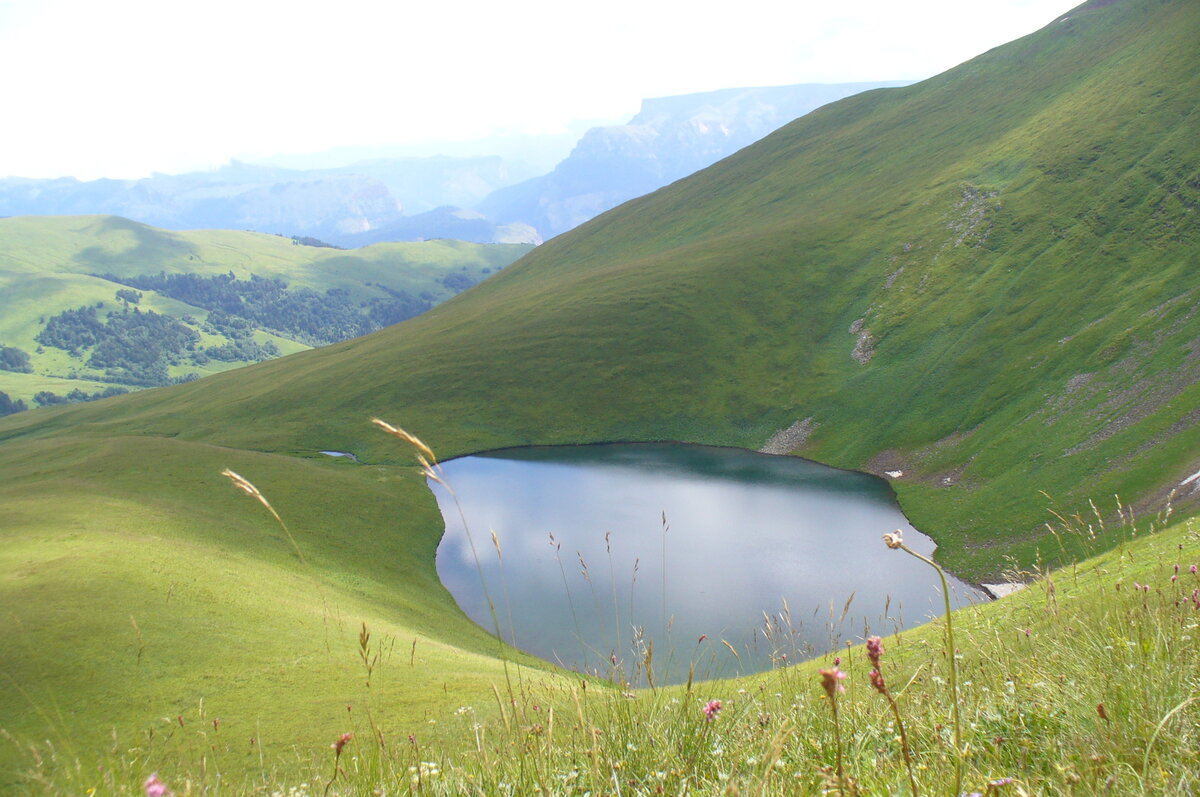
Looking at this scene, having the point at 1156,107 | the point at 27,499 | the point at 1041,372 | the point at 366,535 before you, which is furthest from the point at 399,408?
the point at 1156,107

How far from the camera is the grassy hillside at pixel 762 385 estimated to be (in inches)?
1252

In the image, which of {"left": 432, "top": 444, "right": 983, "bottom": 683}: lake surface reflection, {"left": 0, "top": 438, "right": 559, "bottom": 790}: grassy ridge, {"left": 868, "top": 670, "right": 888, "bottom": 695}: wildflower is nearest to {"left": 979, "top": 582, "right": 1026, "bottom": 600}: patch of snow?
{"left": 432, "top": 444, "right": 983, "bottom": 683}: lake surface reflection

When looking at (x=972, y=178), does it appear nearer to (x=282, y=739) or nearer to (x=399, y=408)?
(x=399, y=408)

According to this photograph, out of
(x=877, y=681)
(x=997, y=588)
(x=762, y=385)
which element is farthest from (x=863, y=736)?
(x=762, y=385)

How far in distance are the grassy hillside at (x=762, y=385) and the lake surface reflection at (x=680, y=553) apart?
14.7 feet

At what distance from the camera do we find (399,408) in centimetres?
10706

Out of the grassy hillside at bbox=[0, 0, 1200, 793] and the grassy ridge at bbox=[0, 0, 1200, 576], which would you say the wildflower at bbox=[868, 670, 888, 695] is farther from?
the grassy ridge at bbox=[0, 0, 1200, 576]

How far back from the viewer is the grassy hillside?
104ft

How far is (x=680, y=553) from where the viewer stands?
54.7 metres

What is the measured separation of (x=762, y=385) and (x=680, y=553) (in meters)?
48.6

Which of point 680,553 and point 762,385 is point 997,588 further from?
point 762,385

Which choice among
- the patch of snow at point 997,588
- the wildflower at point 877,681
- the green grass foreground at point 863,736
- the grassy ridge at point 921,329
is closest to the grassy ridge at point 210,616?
the green grass foreground at point 863,736

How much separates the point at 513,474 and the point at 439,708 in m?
60.7

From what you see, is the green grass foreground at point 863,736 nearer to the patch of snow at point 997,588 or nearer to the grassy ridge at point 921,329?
the patch of snow at point 997,588
